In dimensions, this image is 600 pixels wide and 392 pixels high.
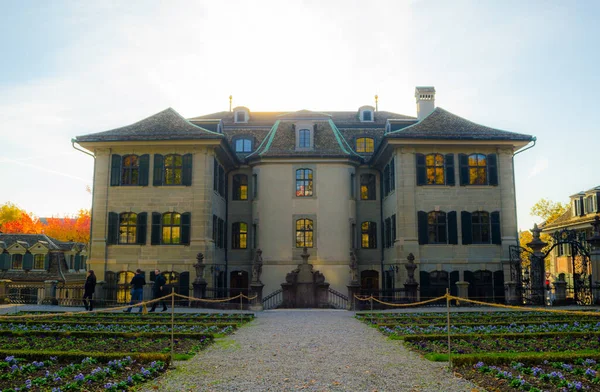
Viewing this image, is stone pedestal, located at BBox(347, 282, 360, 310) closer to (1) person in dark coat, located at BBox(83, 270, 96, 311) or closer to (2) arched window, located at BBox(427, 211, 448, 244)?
(2) arched window, located at BBox(427, 211, 448, 244)

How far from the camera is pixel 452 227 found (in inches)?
1081

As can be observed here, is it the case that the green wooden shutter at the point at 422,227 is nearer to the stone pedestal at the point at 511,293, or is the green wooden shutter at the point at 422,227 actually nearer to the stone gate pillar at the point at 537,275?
the stone pedestal at the point at 511,293

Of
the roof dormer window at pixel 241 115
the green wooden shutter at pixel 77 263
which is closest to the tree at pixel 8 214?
the green wooden shutter at pixel 77 263

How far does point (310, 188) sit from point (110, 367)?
22.8 meters

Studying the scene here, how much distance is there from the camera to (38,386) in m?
7.27

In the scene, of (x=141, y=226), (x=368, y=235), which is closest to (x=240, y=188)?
(x=141, y=226)

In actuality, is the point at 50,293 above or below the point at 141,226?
below

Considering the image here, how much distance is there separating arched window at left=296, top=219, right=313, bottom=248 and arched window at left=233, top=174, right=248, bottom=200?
14.9 ft

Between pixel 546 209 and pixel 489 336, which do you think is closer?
pixel 489 336

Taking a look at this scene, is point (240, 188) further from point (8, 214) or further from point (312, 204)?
point (8, 214)

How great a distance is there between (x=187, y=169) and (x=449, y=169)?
13.5 metres

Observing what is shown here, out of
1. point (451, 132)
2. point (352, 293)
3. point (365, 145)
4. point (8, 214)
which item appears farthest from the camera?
point (8, 214)

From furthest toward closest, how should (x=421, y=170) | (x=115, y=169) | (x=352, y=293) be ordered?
(x=115, y=169) → (x=421, y=170) → (x=352, y=293)

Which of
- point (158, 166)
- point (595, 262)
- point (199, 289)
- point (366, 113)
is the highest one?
point (366, 113)
